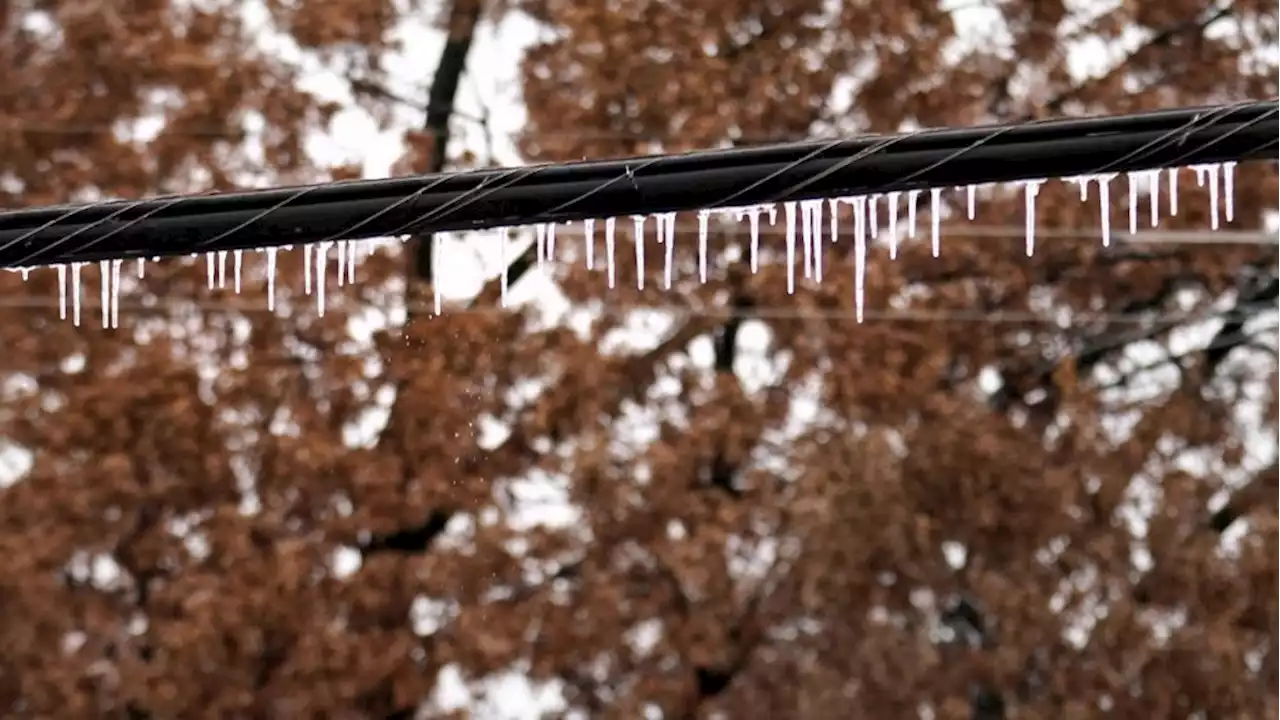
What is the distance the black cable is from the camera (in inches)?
136

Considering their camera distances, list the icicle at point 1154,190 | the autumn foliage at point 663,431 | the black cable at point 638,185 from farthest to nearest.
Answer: the autumn foliage at point 663,431
the icicle at point 1154,190
the black cable at point 638,185

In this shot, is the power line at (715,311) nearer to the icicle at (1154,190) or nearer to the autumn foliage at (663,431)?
the autumn foliage at (663,431)

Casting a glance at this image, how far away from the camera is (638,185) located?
361 centimetres

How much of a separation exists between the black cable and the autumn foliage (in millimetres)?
7137

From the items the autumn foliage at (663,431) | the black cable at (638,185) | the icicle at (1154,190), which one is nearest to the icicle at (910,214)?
the autumn foliage at (663,431)

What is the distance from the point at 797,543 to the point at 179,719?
10.8 feet

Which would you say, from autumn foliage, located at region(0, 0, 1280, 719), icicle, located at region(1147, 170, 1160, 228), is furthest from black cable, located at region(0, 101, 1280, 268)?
autumn foliage, located at region(0, 0, 1280, 719)

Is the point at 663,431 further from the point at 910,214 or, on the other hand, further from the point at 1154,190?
the point at 1154,190

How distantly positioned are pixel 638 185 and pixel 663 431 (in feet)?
26.0

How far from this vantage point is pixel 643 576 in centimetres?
1142

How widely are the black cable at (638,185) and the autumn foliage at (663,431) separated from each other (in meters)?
7.14

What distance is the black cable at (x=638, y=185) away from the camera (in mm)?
3455

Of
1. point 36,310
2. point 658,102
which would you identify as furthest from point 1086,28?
point 36,310

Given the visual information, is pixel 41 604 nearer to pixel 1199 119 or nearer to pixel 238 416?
pixel 238 416
